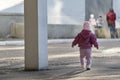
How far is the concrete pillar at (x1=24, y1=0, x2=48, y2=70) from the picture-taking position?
12.5 meters

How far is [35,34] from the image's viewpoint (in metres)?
12.5

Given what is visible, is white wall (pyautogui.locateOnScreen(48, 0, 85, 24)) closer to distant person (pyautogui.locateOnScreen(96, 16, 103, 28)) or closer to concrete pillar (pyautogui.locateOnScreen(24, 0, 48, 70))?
distant person (pyautogui.locateOnScreen(96, 16, 103, 28))

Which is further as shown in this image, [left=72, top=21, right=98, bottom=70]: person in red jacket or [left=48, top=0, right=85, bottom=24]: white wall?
[left=48, top=0, right=85, bottom=24]: white wall

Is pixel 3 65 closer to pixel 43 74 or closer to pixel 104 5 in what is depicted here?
pixel 43 74

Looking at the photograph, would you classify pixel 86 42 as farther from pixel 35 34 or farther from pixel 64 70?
pixel 35 34

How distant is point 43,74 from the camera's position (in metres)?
11.7

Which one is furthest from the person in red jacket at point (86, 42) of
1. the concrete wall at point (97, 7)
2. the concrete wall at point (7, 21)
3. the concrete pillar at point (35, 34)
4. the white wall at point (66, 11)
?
the concrete wall at point (97, 7)

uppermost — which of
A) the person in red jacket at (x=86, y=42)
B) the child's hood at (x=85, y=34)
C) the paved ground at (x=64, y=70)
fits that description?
the child's hood at (x=85, y=34)

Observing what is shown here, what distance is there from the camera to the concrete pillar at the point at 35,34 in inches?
491

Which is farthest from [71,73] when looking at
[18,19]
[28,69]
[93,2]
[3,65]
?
[93,2]

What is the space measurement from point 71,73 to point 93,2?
71.1 ft

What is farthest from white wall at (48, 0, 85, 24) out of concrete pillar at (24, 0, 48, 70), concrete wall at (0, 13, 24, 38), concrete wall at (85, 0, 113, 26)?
concrete pillar at (24, 0, 48, 70)

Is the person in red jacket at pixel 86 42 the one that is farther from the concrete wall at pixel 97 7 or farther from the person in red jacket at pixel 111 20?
the concrete wall at pixel 97 7

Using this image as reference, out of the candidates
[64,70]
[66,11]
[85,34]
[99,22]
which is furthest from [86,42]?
[99,22]
